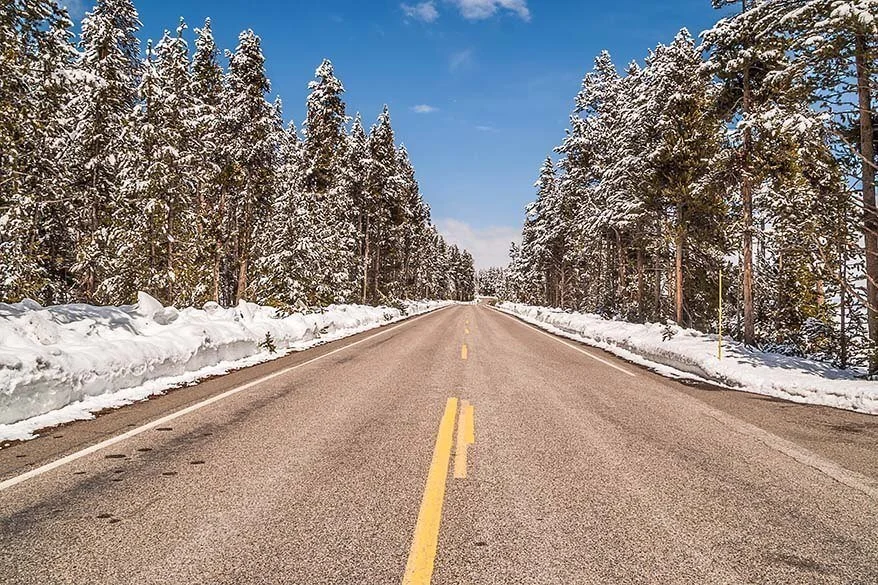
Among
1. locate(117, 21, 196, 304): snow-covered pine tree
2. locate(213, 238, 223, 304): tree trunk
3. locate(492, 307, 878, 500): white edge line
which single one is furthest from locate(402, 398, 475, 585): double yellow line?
locate(213, 238, 223, 304): tree trunk

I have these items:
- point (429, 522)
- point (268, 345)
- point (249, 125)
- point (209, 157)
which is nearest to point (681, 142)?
point (268, 345)

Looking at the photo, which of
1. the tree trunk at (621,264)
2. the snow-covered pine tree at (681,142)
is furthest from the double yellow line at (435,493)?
the tree trunk at (621,264)

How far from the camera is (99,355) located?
7281mm

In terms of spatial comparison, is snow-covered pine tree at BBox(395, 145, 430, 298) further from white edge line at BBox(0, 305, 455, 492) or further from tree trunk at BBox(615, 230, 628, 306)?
white edge line at BBox(0, 305, 455, 492)

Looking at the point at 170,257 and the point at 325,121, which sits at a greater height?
the point at 325,121

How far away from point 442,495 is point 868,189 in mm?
11133

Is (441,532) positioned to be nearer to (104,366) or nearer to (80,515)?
(80,515)

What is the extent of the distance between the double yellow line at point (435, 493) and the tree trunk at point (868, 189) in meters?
8.84

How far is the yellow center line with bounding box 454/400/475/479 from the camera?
4363 mm

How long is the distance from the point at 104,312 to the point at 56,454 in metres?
5.92

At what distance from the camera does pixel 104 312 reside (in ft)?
31.6

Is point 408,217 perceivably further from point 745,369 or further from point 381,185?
point 745,369

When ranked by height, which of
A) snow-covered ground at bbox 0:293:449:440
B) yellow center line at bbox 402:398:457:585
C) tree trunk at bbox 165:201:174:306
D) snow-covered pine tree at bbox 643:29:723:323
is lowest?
yellow center line at bbox 402:398:457:585

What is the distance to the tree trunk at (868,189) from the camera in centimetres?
935
